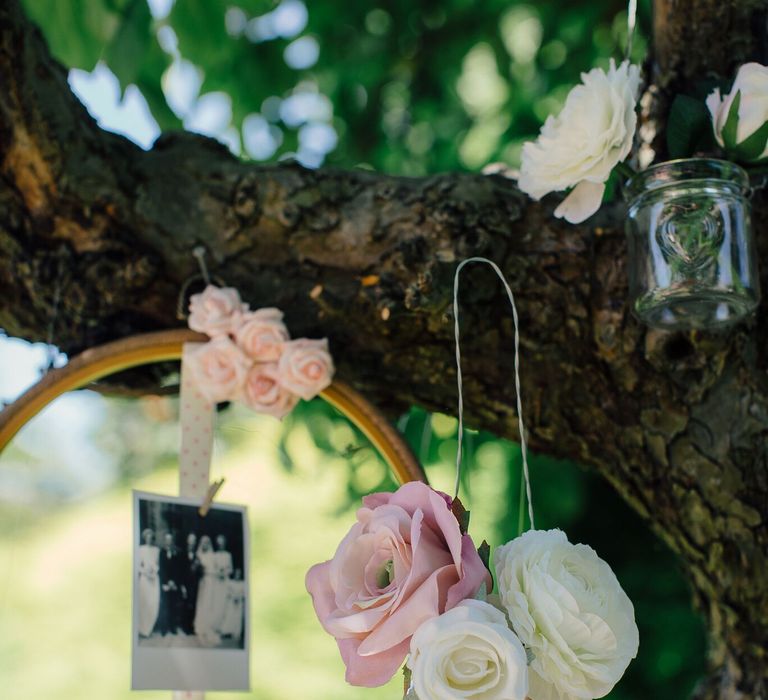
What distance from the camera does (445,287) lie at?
3.91 feet

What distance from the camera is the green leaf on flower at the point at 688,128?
3.73 feet

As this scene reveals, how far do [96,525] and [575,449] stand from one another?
89.6 inches

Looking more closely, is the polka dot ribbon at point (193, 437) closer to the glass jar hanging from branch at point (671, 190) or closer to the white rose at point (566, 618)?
the glass jar hanging from branch at point (671, 190)

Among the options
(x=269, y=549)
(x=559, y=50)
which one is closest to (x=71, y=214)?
(x=559, y=50)

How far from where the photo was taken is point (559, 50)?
208 cm

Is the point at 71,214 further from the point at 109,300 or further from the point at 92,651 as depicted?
the point at 92,651

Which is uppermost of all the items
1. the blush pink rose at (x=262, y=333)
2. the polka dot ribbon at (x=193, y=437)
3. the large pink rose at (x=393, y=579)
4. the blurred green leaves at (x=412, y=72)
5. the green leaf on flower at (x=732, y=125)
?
the blurred green leaves at (x=412, y=72)

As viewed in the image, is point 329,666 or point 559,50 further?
point 329,666

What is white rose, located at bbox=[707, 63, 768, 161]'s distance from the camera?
106cm

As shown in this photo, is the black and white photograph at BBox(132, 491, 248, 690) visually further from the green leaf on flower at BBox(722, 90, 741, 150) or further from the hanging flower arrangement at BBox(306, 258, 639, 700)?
the green leaf on flower at BBox(722, 90, 741, 150)

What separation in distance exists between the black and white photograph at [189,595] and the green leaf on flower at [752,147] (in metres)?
→ 0.65

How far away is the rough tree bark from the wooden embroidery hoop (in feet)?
0.17

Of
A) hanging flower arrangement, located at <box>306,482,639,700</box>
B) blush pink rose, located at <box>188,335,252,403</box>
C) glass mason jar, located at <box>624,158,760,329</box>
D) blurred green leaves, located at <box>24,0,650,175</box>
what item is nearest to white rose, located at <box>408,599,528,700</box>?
hanging flower arrangement, located at <box>306,482,639,700</box>

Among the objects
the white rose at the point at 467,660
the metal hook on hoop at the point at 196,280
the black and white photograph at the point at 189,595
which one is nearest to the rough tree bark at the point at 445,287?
the metal hook on hoop at the point at 196,280
